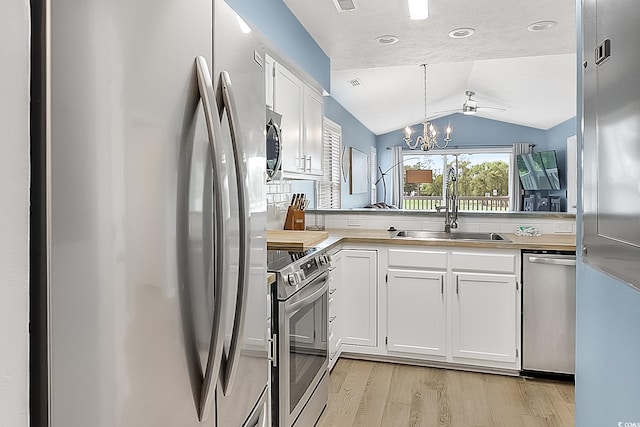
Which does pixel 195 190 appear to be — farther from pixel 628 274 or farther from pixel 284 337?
pixel 284 337

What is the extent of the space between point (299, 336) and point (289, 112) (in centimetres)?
139

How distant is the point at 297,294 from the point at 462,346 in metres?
1.66

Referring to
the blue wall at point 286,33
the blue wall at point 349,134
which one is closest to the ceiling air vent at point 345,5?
the blue wall at point 286,33

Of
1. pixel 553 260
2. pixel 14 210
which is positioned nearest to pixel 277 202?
pixel 553 260

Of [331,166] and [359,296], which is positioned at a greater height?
[331,166]

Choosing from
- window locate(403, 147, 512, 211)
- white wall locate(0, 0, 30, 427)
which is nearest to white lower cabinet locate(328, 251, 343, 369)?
white wall locate(0, 0, 30, 427)

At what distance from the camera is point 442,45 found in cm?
341

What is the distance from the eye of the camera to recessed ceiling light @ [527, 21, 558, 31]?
294 cm

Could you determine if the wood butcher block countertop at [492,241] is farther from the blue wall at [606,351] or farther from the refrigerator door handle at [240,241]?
the refrigerator door handle at [240,241]

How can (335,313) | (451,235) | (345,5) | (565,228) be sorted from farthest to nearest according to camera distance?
(451,235) < (565,228) < (335,313) < (345,5)

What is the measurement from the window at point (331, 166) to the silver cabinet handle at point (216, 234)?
416 centimetres

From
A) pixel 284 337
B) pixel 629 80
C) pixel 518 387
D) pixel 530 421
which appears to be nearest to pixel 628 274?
pixel 629 80

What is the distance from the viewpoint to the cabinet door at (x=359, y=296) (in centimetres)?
332

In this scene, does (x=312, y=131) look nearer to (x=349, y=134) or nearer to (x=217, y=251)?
(x=217, y=251)
